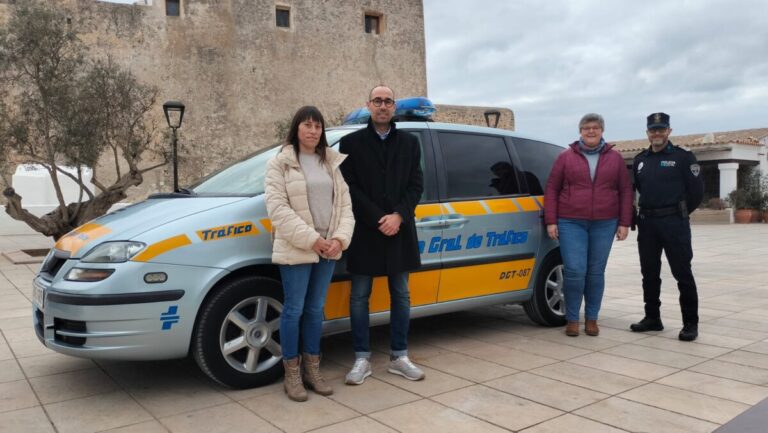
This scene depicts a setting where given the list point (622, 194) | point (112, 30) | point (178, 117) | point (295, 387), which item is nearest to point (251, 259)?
point (295, 387)

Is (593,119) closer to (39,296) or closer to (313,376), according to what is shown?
(313,376)

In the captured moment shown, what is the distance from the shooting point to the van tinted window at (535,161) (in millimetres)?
5422

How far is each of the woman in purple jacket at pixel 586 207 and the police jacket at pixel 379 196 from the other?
5.46ft

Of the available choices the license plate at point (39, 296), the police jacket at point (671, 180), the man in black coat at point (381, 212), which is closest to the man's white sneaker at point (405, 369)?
the man in black coat at point (381, 212)

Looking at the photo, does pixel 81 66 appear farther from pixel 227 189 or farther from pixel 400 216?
pixel 400 216

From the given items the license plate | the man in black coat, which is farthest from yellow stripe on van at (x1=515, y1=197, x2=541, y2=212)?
the license plate

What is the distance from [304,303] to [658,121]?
3.20 meters

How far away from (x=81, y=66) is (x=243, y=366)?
1277cm

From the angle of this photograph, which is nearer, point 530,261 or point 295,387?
point 295,387

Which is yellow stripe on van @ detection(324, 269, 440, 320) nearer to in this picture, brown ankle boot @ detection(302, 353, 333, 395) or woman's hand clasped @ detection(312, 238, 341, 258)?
brown ankle boot @ detection(302, 353, 333, 395)

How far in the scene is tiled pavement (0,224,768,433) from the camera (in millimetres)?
3307

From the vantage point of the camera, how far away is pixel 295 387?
12.1 feet

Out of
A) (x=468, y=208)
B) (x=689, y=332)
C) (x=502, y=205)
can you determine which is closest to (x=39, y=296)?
(x=468, y=208)

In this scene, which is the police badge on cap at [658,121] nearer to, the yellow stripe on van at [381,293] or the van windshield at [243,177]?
the yellow stripe on van at [381,293]
